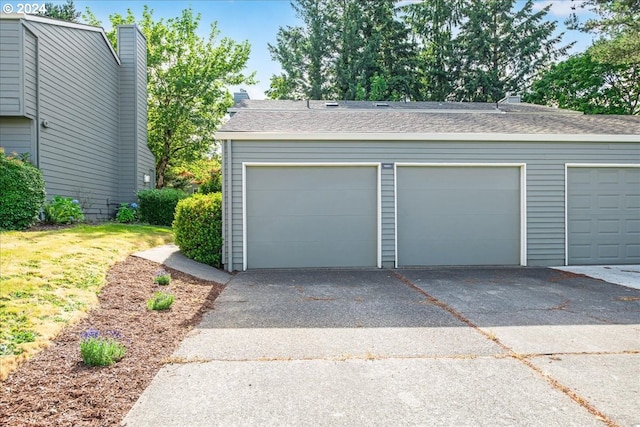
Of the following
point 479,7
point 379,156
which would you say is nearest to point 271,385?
point 379,156

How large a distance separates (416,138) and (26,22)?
895 centimetres

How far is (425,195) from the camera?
8.09m

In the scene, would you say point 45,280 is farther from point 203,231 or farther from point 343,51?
point 343,51

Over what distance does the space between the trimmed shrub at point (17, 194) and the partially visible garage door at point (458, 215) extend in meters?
7.38

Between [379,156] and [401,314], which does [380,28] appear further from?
[401,314]

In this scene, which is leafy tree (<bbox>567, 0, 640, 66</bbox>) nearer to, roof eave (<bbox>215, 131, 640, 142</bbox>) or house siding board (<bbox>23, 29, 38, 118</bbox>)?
roof eave (<bbox>215, 131, 640, 142</bbox>)

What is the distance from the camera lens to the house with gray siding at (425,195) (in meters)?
7.79

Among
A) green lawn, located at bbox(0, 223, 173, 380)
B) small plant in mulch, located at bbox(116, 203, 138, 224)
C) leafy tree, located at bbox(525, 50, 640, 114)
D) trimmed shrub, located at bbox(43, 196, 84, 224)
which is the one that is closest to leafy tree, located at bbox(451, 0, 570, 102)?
leafy tree, located at bbox(525, 50, 640, 114)

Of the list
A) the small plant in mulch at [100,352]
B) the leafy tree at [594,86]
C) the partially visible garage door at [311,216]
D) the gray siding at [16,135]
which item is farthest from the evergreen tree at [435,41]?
the small plant in mulch at [100,352]

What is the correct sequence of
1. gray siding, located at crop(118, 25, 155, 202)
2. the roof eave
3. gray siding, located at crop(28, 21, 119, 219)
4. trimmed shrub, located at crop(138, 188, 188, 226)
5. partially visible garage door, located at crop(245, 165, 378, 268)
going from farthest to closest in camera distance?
gray siding, located at crop(118, 25, 155, 202)
trimmed shrub, located at crop(138, 188, 188, 226)
gray siding, located at crop(28, 21, 119, 219)
partially visible garage door, located at crop(245, 165, 378, 268)
the roof eave

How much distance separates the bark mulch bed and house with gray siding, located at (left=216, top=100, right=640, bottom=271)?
2.86m

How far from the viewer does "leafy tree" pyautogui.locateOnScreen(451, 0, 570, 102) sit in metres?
22.8

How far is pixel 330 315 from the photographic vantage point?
4.77 metres

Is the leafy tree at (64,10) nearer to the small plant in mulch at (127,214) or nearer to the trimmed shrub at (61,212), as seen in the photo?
the small plant in mulch at (127,214)
